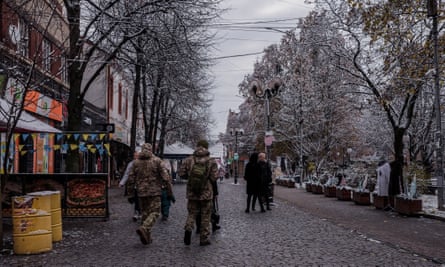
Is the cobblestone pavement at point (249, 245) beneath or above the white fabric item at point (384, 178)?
beneath

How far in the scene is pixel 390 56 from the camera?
1759 centimetres

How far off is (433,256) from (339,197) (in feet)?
47.4

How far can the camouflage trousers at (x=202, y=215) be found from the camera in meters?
9.55

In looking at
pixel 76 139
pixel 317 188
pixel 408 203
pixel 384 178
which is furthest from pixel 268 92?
pixel 76 139

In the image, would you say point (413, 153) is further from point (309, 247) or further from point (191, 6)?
point (309, 247)

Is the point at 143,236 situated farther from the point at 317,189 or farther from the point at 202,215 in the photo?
the point at 317,189

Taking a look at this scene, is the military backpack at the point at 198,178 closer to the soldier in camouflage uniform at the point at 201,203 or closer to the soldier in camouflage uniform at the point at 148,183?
the soldier in camouflage uniform at the point at 201,203

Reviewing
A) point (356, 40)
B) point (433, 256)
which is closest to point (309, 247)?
point (433, 256)

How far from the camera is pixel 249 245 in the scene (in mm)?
9734

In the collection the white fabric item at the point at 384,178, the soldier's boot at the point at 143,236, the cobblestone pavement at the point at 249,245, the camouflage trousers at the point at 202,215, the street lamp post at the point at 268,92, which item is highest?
the street lamp post at the point at 268,92

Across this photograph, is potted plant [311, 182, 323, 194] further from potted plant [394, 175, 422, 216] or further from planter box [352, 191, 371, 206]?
potted plant [394, 175, 422, 216]

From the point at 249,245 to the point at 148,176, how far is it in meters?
2.11

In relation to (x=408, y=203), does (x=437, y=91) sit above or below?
above

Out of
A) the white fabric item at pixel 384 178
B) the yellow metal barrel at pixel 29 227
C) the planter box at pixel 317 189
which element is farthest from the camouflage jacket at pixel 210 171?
the planter box at pixel 317 189
